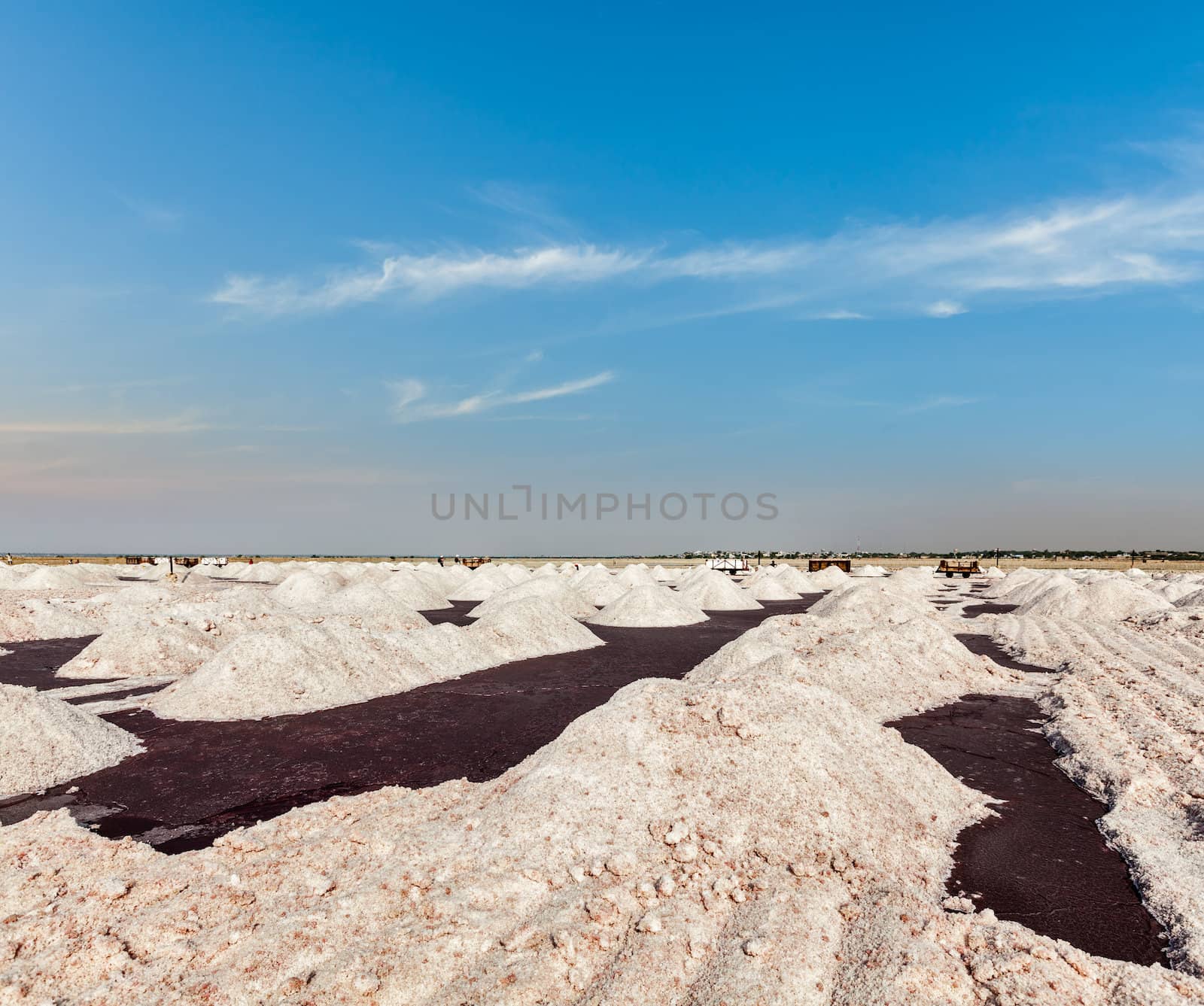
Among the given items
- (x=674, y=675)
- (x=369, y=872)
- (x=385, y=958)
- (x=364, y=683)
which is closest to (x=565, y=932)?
(x=385, y=958)

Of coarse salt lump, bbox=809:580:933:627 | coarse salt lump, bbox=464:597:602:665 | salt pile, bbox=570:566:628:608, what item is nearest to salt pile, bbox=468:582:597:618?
salt pile, bbox=570:566:628:608

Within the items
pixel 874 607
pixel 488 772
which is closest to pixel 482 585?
pixel 874 607

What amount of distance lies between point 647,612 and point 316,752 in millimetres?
18281

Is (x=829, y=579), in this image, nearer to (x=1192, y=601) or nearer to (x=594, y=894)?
(x=1192, y=601)

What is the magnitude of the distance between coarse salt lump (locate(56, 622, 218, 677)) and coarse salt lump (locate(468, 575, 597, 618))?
38.3 ft

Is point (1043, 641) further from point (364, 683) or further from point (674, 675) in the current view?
point (364, 683)

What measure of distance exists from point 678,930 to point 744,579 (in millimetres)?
42702

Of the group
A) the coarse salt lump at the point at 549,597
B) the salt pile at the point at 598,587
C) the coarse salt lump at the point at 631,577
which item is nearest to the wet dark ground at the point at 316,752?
the coarse salt lump at the point at 549,597

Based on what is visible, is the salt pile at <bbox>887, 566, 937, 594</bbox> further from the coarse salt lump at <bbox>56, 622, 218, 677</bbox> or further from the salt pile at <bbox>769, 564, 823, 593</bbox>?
the coarse salt lump at <bbox>56, 622, 218, 677</bbox>

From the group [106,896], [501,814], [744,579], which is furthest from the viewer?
[744,579]

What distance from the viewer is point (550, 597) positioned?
101 ft

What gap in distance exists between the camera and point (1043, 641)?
21.6 meters

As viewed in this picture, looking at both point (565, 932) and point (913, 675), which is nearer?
point (565, 932)

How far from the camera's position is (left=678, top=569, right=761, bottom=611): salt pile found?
34.9 meters
